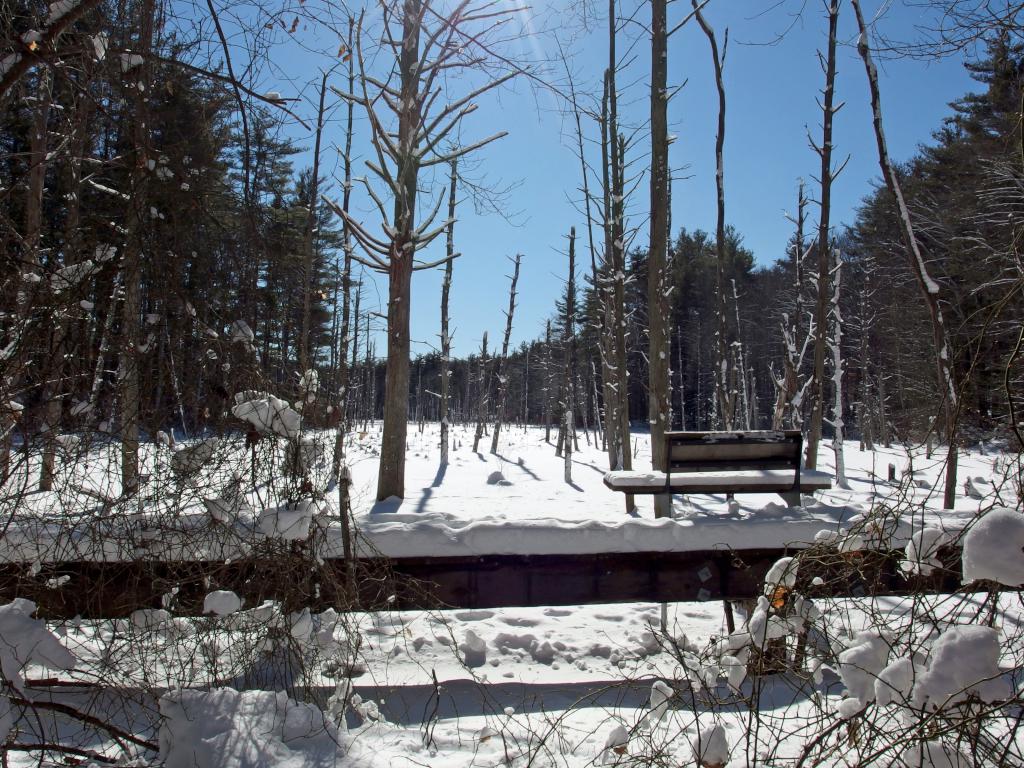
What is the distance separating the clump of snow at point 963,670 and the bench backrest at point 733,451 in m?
5.25

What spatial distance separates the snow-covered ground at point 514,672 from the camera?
2.35 metres

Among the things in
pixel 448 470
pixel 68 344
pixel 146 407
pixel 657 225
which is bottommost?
pixel 448 470

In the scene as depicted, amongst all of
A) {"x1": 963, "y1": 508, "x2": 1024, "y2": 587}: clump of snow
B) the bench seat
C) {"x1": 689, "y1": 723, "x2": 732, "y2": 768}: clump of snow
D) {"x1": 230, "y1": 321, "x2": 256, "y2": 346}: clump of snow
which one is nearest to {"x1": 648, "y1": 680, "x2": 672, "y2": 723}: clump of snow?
{"x1": 689, "y1": 723, "x2": 732, "y2": 768}: clump of snow

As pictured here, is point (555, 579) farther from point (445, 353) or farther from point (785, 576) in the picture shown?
point (445, 353)

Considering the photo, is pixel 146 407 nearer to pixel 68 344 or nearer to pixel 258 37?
pixel 68 344

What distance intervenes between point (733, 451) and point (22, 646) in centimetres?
640

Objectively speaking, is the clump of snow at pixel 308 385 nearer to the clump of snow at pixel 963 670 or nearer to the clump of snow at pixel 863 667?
the clump of snow at pixel 863 667

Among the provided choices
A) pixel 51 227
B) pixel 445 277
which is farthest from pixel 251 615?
pixel 445 277

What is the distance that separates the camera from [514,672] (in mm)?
4098

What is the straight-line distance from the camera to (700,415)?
132 ft

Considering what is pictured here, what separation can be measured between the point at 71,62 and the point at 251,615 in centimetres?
237

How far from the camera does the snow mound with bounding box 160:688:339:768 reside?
2326 mm

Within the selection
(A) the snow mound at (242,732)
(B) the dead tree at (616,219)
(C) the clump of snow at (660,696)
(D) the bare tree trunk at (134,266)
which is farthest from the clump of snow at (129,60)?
(B) the dead tree at (616,219)

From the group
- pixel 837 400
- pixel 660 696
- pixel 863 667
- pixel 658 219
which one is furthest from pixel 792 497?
pixel 837 400
